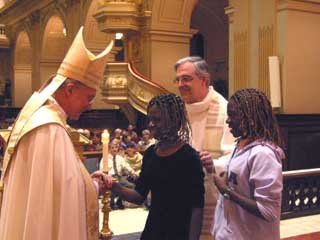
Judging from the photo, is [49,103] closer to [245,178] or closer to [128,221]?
[245,178]

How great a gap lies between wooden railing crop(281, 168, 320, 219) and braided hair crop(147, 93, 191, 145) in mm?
4738

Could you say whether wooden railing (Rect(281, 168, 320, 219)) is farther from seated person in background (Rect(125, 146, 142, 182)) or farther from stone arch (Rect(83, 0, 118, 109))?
stone arch (Rect(83, 0, 118, 109))

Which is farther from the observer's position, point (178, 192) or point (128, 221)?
point (128, 221)

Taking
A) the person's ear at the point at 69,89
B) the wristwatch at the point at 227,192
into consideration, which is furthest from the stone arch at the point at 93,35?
the wristwatch at the point at 227,192

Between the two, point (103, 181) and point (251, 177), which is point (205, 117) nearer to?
point (251, 177)

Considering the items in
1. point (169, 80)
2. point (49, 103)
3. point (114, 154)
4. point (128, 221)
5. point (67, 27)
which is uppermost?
point (67, 27)

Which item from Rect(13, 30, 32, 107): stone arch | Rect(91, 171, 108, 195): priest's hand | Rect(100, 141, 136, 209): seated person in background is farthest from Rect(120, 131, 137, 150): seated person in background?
Rect(13, 30, 32, 107): stone arch

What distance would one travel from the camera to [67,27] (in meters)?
18.7

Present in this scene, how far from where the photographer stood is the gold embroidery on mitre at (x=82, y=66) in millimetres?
→ 2354

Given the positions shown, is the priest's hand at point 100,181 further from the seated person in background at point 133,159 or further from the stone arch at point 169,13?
the stone arch at point 169,13

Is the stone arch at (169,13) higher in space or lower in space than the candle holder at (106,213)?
higher

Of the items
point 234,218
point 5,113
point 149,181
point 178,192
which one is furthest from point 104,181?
point 5,113

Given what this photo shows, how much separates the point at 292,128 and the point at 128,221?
3.97 metres

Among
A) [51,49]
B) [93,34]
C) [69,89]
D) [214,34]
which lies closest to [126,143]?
[69,89]
